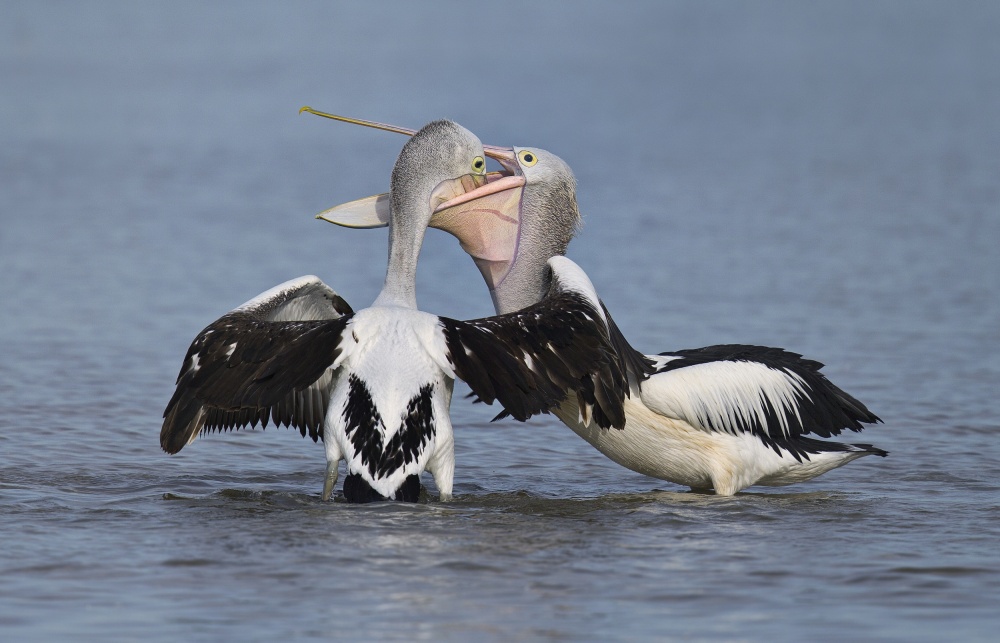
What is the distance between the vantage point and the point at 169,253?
1309 centimetres

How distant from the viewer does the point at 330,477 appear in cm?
572

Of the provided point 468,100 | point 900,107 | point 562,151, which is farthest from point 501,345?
point 900,107

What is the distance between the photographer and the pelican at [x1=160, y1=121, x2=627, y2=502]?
215 inches

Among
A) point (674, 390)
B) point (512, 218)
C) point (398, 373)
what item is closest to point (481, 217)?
point (512, 218)

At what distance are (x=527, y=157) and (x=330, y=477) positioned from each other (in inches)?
75.6

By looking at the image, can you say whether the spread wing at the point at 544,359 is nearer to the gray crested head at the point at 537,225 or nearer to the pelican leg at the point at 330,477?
the pelican leg at the point at 330,477

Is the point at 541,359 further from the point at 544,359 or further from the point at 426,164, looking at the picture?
the point at 426,164

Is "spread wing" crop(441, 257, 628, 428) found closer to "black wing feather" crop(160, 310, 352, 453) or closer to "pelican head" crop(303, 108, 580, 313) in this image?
"black wing feather" crop(160, 310, 352, 453)

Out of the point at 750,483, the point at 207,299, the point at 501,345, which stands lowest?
the point at 750,483

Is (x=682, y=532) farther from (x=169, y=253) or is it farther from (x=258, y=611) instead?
(x=169, y=253)

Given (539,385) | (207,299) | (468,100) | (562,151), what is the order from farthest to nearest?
(468,100), (562,151), (207,299), (539,385)

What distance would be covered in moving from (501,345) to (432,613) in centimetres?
137

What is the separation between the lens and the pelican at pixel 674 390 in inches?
248

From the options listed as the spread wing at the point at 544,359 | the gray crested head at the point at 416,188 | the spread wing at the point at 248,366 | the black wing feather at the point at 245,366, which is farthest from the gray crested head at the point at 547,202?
the black wing feather at the point at 245,366
